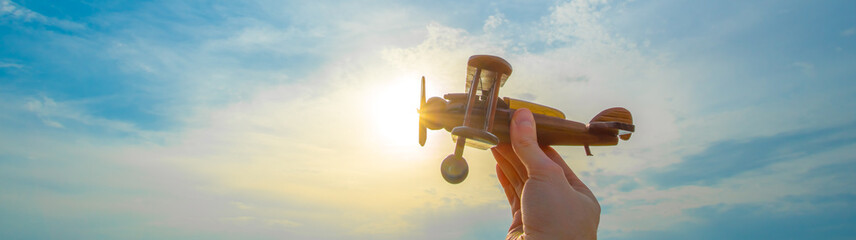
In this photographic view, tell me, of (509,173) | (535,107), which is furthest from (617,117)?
(509,173)

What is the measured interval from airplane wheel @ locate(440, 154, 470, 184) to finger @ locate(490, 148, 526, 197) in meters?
0.97

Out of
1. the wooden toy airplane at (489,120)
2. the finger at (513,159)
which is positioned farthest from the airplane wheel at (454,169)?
the finger at (513,159)

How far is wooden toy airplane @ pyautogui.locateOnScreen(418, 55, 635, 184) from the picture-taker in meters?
4.79

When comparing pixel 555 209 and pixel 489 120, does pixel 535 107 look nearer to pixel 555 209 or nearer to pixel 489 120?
pixel 489 120

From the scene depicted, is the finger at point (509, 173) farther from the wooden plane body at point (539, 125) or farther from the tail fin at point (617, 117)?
the tail fin at point (617, 117)

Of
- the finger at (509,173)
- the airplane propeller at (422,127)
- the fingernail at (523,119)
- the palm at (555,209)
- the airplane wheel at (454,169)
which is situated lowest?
the palm at (555,209)

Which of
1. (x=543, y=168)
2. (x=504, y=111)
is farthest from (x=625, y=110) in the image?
(x=543, y=168)

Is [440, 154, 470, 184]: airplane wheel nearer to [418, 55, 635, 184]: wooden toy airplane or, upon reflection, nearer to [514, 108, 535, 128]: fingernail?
[418, 55, 635, 184]: wooden toy airplane

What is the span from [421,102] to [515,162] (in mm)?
1366

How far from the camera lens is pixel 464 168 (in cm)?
472

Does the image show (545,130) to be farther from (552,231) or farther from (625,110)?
(552,231)

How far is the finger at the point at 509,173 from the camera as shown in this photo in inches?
219

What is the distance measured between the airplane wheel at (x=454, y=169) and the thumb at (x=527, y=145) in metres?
0.57

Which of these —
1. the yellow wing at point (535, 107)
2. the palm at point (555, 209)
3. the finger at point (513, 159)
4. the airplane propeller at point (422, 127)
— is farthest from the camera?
the yellow wing at point (535, 107)
